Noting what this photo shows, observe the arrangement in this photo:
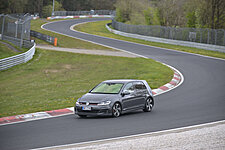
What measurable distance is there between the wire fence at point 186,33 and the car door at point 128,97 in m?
27.3

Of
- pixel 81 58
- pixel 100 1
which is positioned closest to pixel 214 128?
pixel 81 58

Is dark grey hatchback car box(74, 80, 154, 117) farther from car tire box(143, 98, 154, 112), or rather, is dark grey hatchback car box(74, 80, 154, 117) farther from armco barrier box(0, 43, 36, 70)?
armco barrier box(0, 43, 36, 70)

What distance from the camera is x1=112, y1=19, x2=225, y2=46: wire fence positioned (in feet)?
132

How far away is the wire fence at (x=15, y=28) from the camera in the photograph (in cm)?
3672

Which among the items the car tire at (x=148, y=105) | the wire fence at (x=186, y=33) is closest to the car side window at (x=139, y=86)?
the car tire at (x=148, y=105)

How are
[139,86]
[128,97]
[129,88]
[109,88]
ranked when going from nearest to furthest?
[128,97] → [109,88] → [129,88] → [139,86]

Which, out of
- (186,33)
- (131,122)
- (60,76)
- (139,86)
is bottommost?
(60,76)

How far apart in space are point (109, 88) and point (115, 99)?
939mm

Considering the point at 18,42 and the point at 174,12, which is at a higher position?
the point at 174,12

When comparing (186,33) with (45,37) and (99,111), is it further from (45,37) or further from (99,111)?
(99,111)

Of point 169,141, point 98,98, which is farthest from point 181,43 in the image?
point 169,141

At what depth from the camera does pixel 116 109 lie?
13.3 metres

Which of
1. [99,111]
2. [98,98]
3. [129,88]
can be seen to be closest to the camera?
[99,111]

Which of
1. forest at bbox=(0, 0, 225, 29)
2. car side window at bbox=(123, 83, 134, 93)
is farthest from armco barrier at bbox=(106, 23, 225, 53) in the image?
car side window at bbox=(123, 83, 134, 93)
